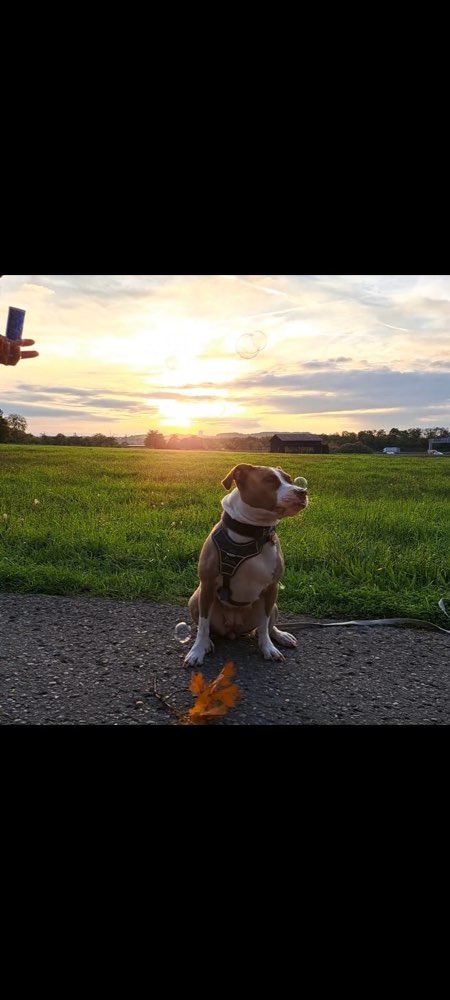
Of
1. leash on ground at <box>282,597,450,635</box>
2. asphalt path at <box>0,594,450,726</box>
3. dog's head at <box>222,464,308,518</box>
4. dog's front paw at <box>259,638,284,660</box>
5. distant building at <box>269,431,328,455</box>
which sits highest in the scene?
distant building at <box>269,431,328,455</box>

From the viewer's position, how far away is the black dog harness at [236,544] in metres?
2.62

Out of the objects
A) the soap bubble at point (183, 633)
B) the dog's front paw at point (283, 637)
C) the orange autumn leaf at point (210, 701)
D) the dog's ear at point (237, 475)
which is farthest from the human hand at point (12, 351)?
the dog's front paw at point (283, 637)

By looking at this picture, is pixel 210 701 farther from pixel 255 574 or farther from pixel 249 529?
pixel 249 529

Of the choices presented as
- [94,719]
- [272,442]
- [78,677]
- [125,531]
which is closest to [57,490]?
[125,531]

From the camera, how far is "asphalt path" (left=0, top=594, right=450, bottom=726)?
7.61ft

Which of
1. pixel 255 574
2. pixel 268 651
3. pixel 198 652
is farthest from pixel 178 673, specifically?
pixel 255 574

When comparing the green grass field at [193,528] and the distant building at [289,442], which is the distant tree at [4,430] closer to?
the green grass field at [193,528]

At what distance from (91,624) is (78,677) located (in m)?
0.68

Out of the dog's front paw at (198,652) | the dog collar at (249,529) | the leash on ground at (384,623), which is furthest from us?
the leash on ground at (384,623)

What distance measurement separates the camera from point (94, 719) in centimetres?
226

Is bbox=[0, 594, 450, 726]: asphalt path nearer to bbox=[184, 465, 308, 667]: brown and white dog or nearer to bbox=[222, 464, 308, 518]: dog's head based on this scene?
bbox=[184, 465, 308, 667]: brown and white dog

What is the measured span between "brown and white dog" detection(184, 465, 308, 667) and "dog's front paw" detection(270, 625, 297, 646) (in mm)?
140

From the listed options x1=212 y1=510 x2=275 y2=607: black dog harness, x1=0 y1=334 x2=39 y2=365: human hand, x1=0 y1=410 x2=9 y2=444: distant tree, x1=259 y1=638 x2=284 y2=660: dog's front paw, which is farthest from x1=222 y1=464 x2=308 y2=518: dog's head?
x1=0 y1=410 x2=9 y2=444: distant tree

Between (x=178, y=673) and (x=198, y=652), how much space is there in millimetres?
136
